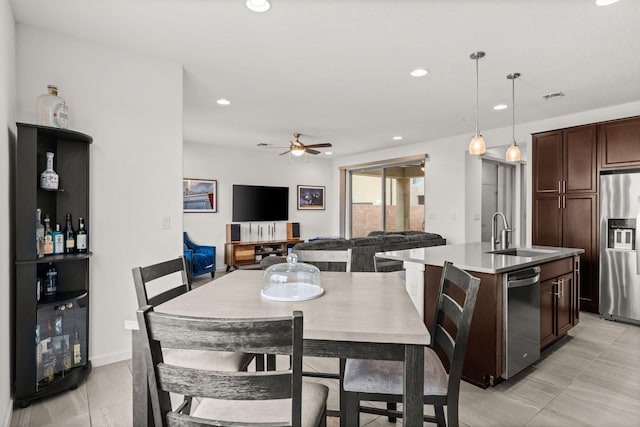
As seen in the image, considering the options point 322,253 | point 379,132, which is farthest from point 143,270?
point 379,132

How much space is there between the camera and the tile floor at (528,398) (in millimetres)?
1934

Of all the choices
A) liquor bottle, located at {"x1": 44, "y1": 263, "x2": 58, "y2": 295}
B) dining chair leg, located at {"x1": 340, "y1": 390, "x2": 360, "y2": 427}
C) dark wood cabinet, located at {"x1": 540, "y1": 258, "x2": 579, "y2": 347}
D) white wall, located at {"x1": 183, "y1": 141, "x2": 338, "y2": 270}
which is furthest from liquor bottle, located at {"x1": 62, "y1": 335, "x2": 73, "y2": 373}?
white wall, located at {"x1": 183, "y1": 141, "x2": 338, "y2": 270}

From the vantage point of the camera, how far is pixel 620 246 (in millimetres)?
3797

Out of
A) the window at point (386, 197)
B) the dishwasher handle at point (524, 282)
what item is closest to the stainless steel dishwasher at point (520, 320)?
the dishwasher handle at point (524, 282)

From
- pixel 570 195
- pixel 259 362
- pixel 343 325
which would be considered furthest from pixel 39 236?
pixel 570 195

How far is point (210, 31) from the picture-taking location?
245cm

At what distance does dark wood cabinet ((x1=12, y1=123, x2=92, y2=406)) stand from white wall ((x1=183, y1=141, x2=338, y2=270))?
13.1 ft

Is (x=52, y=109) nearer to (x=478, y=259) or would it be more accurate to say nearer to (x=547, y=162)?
(x=478, y=259)

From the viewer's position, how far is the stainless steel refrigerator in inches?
144

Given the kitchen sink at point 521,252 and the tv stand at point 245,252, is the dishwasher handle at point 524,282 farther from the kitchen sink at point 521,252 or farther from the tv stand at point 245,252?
the tv stand at point 245,252

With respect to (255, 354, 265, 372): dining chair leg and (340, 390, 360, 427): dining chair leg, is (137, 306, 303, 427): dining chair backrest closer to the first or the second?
(340, 390, 360, 427): dining chair leg

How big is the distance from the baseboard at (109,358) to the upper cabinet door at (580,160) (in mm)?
5141

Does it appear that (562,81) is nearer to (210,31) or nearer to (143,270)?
(210,31)

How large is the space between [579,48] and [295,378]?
3274mm
